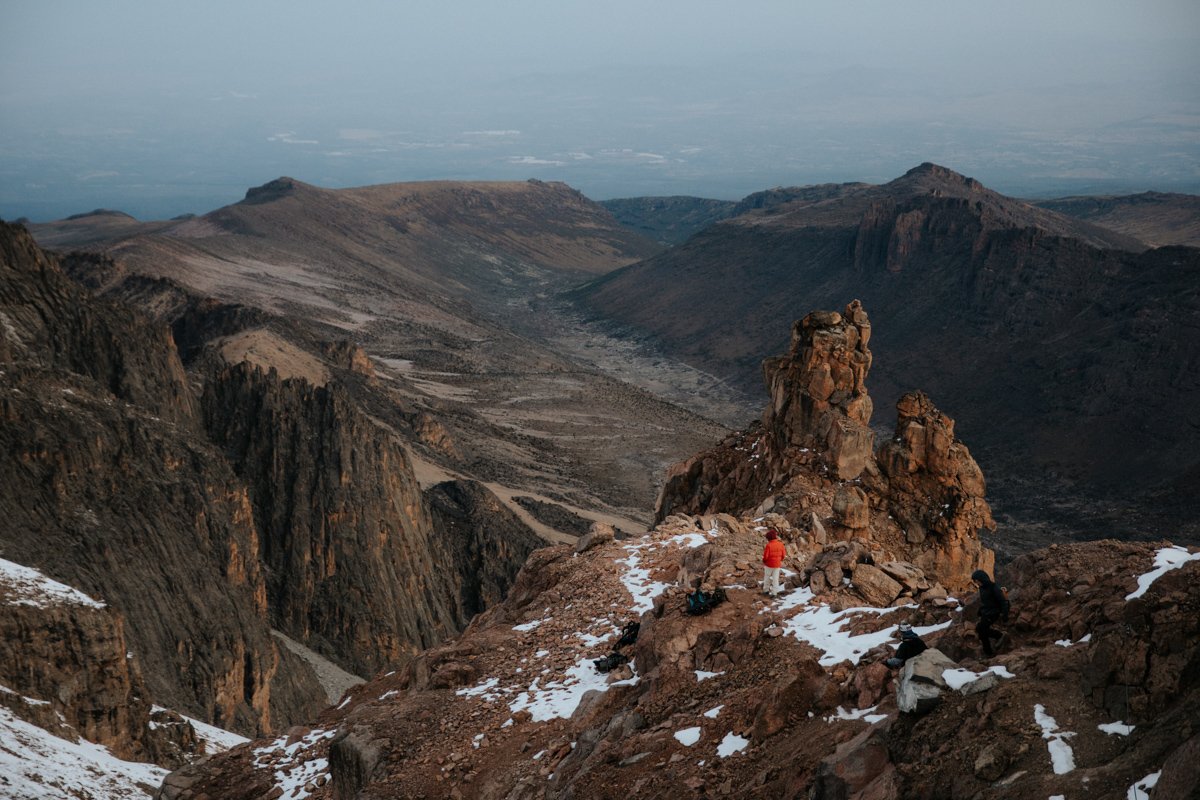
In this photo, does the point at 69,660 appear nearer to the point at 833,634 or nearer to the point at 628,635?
the point at 628,635

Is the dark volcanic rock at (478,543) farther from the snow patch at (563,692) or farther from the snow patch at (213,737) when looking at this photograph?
the snow patch at (563,692)

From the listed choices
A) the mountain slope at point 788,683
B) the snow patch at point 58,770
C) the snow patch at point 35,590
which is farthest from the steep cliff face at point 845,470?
the snow patch at point 35,590

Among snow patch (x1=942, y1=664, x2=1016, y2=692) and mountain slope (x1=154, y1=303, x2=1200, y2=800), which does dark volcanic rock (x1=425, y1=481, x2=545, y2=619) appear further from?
snow patch (x1=942, y1=664, x2=1016, y2=692)

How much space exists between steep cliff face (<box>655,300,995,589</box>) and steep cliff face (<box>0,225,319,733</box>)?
68.7ft

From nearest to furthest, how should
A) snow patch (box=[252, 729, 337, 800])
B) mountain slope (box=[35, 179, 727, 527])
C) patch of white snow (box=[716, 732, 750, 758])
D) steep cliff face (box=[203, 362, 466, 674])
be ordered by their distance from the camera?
patch of white snow (box=[716, 732, 750, 758]) → snow patch (box=[252, 729, 337, 800]) → steep cliff face (box=[203, 362, 466, 674]) → mountain slope (box=[35, 179, 727, 527])

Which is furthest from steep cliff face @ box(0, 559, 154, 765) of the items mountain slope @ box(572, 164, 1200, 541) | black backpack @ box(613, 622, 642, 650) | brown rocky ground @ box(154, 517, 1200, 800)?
mountain slope @ box(572, 164, 1200, 541)

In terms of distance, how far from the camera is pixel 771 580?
16.0 metres

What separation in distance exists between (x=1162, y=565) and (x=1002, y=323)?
395 ft

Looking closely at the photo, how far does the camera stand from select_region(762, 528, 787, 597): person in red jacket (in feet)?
51.3

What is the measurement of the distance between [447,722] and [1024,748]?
9.29 meters

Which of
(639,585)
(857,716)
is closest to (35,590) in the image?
(639,585)

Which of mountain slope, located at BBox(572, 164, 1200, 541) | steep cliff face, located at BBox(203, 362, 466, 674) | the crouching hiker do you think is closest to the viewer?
the crouching hiker

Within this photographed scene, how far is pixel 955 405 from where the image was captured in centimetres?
11331

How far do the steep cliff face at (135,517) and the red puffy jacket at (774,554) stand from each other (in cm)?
2544
